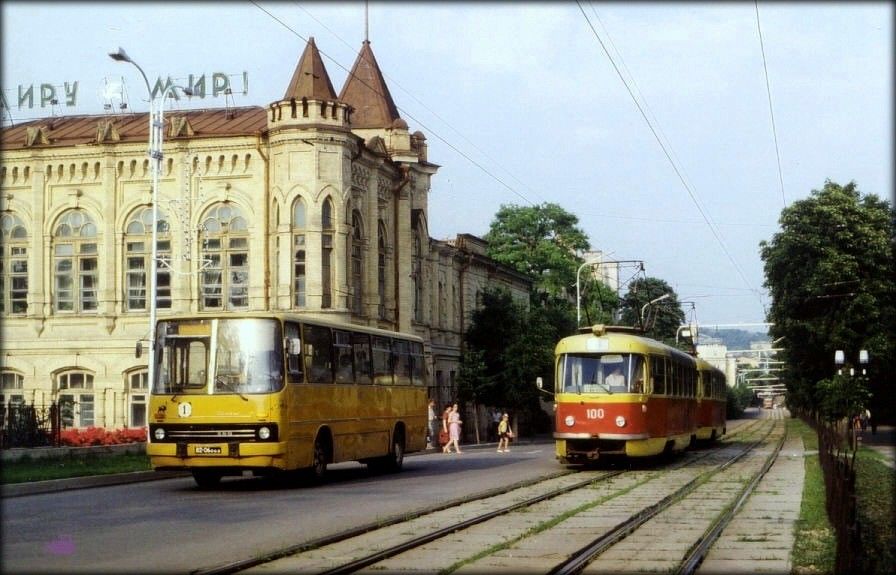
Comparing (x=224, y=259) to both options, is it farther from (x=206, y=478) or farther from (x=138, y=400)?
(x=206, y=478)

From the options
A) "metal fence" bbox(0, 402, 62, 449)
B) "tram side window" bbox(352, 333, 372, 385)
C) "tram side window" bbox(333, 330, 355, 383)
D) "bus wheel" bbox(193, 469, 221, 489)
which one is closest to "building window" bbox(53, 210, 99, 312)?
"metal fence" bbox(0, 402, 62, 449)

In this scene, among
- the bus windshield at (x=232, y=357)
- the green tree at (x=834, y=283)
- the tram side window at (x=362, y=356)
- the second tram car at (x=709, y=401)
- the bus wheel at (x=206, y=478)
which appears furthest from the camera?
the green tree at (x=834, y=283)

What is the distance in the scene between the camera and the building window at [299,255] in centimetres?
4328

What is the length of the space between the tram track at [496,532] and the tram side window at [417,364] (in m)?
6.68

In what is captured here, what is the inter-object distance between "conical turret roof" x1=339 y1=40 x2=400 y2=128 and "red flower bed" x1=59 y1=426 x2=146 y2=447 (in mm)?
22189

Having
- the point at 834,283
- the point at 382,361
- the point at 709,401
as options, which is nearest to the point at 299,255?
the point at 709,401

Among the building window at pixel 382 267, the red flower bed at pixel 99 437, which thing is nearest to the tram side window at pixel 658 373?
the red flower bed at pixel 99 437

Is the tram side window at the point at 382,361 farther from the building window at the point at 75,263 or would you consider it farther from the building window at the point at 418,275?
the building window at the point at 418,275

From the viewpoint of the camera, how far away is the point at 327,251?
143 ft

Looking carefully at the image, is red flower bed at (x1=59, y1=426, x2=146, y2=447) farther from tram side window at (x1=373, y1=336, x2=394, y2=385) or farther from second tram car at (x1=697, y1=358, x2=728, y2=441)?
second tram car at (x1=697, y1=358, x2=728, y2=441)

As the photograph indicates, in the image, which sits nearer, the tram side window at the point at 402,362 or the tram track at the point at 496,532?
the tram track at the point at 496,532

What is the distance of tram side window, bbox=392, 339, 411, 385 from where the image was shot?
27.3m

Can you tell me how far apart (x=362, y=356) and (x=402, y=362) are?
296 cm

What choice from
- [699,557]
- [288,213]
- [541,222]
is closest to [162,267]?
[288,213]
